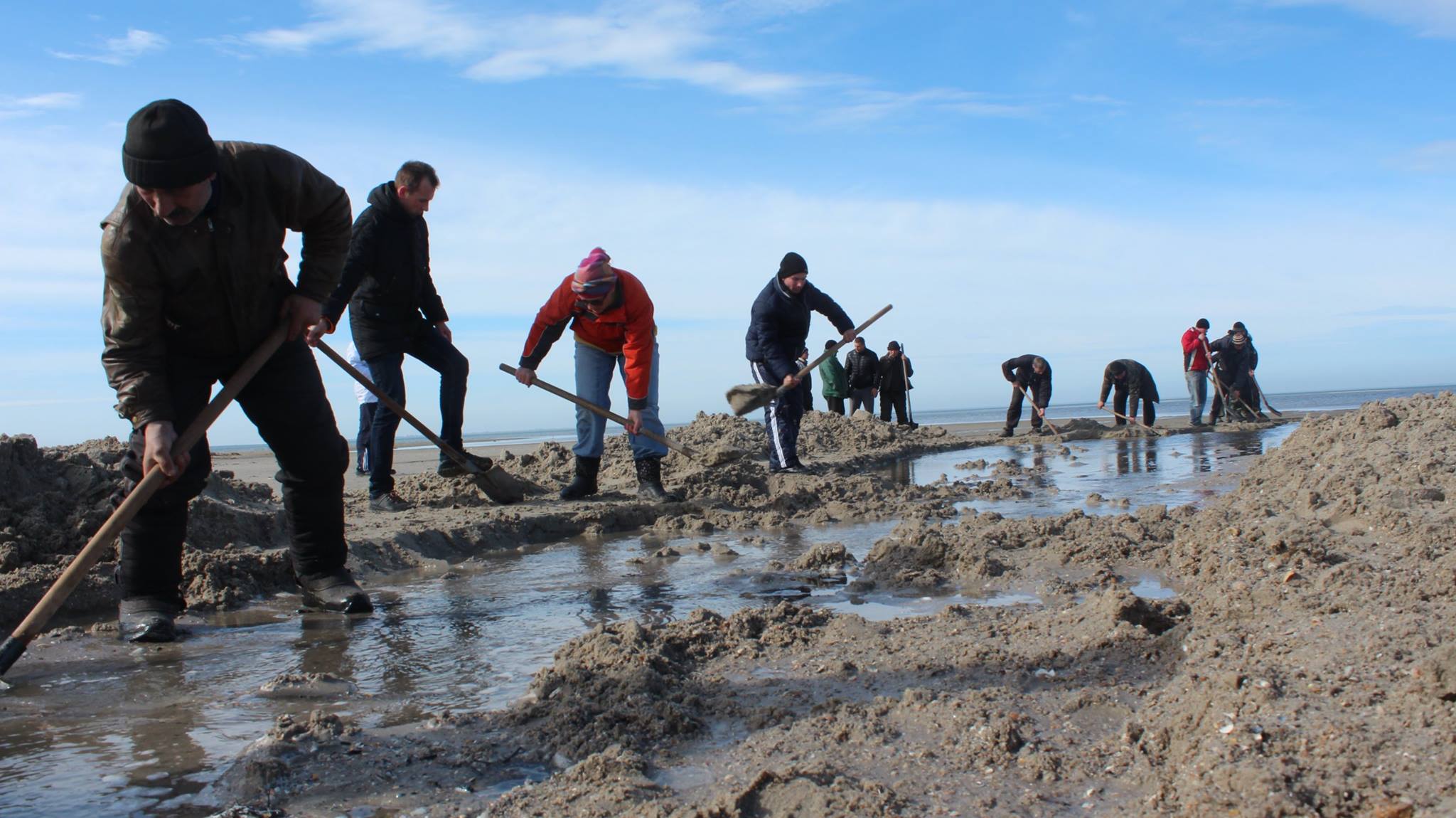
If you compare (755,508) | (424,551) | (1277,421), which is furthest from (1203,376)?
(424,551)

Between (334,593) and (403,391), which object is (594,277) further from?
(334,593)

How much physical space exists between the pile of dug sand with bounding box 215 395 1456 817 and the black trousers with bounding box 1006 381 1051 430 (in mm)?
10979

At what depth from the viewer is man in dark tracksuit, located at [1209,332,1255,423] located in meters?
16.4

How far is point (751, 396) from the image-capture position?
8.12 metres

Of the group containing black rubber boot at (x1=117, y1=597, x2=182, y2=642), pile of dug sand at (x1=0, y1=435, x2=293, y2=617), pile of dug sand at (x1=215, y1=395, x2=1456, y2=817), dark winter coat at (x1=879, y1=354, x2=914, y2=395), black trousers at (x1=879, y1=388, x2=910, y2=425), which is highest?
dark winter coat at (x1=879, y1=354, x2=914, y2=395)

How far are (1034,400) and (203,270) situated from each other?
1288cm

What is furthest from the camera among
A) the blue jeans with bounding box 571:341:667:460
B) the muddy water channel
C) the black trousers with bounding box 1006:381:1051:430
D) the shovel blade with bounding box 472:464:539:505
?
the black trousers with bounding box 1006:381:1051:430

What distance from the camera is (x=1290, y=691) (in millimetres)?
2205

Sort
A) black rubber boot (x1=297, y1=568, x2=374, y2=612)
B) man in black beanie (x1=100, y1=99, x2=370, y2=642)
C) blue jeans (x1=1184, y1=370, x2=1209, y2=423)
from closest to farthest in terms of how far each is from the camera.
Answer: man in black beanie (x1=100, y1=99, x2=370, y2=642)
black rubber boot (x1=297, y1=568, x2=374, y2=612)
blue jeans (x1=1184, y1=370, x2=1209, y2=423)

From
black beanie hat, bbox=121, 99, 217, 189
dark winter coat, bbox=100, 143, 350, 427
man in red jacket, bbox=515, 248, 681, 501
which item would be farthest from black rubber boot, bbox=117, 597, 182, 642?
man in red jacket, bbox=515, 248, 681, 501

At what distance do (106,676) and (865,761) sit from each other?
2.35 m

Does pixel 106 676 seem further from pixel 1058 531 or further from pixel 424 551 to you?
pixel 1058 531

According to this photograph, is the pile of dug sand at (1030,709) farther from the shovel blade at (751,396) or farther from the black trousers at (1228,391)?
the black trousers at (1228,391)

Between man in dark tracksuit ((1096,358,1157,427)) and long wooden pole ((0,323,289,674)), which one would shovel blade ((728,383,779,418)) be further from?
man in dark tracksuit ((1096,358,1157,427))
